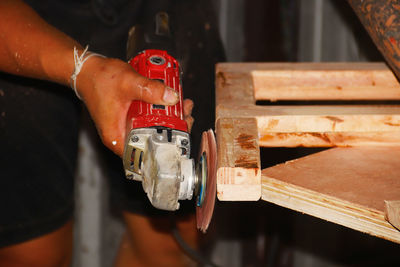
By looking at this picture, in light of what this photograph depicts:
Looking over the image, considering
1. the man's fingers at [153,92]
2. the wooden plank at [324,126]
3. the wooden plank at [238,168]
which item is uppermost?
the man's fingers at [153,92]

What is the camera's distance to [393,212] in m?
0.56

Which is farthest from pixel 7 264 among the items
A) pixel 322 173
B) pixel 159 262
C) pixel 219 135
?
pixel 322 173

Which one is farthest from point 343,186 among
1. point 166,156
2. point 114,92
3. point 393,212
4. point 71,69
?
point 71,69

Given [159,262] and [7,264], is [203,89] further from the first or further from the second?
[7,264]

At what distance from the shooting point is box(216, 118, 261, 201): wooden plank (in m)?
0.66

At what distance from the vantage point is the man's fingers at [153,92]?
79cm

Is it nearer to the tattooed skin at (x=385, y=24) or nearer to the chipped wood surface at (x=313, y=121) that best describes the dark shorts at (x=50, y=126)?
the chipped wood surface at (x=313, y=121)

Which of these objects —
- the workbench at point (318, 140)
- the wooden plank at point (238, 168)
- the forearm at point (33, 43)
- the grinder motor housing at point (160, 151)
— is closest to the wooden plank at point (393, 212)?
the workbench at point (318, 140)

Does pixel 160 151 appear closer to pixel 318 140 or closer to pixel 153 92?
pixel 153 92

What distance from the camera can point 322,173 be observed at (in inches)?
27.5

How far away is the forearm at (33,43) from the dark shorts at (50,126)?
26cm

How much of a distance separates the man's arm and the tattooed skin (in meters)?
0.40

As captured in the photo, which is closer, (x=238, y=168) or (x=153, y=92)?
(x=238, y=168)

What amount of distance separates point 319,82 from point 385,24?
7.6 inches
